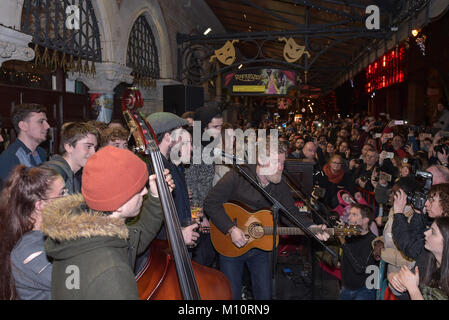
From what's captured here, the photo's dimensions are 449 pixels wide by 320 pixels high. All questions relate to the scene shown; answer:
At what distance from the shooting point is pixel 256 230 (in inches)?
137

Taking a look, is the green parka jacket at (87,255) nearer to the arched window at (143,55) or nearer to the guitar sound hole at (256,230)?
the guitar sound hole at (256,230)

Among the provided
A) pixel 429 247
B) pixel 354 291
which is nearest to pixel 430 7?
pixel 354 291

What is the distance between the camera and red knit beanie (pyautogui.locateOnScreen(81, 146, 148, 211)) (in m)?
1.47

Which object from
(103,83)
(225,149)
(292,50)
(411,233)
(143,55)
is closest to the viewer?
(411,233)

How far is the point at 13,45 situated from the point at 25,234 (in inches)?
115

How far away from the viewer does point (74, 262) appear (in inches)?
52.3

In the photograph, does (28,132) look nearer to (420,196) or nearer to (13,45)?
(13,45)

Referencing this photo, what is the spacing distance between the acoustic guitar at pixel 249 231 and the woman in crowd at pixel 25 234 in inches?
70.1

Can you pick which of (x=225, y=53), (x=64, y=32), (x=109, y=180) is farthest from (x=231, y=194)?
(x=225, y=53)

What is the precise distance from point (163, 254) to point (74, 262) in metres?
0.76

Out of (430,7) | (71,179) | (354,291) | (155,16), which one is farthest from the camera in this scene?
(155,16)

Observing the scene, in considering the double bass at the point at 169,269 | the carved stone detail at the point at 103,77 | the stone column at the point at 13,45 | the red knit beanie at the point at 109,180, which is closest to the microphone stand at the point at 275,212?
the double bass at the point at 169,269

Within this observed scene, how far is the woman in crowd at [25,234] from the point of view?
179 cm
